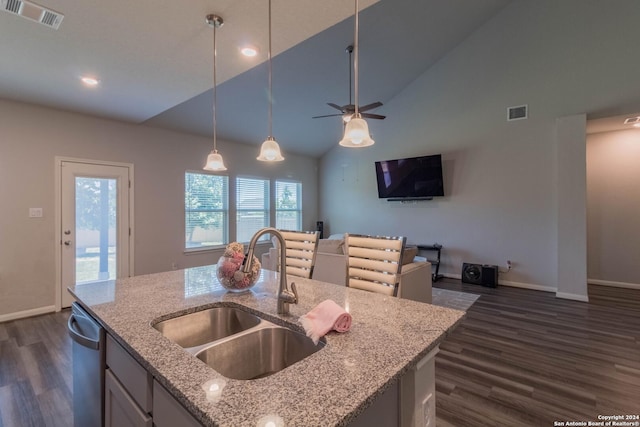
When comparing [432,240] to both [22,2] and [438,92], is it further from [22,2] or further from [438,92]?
[22,2]

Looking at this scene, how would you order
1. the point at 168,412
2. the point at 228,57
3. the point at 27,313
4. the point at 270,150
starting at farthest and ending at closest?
the point at 27,313
the point at 228,57
the point at 270,150
the point at 168,412

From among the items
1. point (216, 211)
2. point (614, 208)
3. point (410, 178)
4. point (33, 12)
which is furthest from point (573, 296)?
point (33, 12)

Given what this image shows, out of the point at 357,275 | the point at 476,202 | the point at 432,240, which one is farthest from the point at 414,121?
the point at 357,275

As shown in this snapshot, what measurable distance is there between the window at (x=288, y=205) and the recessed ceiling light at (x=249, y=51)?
4.44 metres

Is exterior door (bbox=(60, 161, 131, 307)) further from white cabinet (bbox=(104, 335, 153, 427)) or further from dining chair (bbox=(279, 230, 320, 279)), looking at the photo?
white cabinet (bbox=(104, 335, 153, 427))

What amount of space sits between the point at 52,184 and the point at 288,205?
4318mm

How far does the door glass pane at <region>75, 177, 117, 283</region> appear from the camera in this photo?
4.15 metres

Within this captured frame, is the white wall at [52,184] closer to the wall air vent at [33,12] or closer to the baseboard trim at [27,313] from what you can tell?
the baseboard trim at [27,313]

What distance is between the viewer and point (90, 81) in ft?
10.0

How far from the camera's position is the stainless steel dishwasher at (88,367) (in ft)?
4.20

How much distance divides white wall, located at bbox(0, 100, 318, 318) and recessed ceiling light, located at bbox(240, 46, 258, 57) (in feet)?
10.0

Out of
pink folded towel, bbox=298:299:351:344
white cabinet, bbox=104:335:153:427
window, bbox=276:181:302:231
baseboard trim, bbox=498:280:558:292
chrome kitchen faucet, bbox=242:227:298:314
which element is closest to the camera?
white cabinet, bbox=104:335:153:427

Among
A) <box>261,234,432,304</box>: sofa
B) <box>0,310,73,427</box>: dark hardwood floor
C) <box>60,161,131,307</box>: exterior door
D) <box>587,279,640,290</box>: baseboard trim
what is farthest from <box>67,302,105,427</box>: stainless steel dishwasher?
<box>587,279,640,290</box>: baseboard trim

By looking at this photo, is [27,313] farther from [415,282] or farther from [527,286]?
[527,286]
